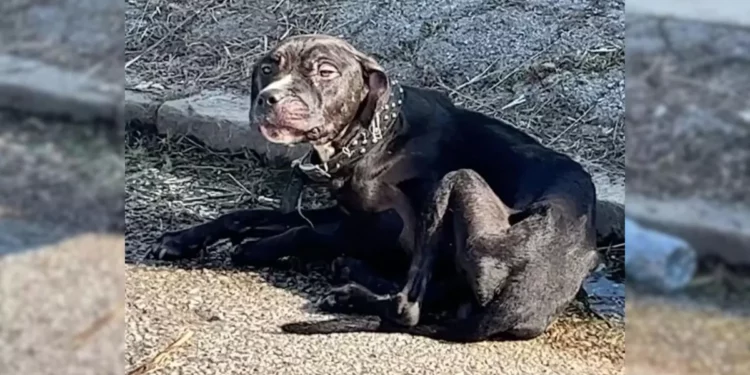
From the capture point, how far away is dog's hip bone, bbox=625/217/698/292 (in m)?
1.46

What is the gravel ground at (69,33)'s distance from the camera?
1.42 metres

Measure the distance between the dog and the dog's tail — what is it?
22 mm

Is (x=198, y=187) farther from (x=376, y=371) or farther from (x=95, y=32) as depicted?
(x=95, y=32)

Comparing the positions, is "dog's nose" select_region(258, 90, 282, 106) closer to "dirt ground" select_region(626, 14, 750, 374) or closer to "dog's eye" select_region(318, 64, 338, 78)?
"dog's eye" select_region(318, 64, 338, 78)

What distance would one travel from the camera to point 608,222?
2990mm

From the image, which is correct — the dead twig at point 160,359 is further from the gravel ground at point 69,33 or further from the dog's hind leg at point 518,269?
the gravel ground at point 69,33

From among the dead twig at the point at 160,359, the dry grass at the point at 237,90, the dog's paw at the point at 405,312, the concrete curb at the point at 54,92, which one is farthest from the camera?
the dry grass at the point at 237,90

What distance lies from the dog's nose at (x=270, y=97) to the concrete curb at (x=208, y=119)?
87 centimetres

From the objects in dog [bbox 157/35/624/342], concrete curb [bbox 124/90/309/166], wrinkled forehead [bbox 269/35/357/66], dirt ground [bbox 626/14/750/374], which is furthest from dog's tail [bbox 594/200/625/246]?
dirt ground [bbox 626/14/750/374]

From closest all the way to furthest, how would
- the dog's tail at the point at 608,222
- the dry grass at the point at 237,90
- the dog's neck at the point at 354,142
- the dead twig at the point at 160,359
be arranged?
1. the dead twig at the point at 160,359
2. the dog's neck at the point at 354,142
3. the dog's tail at the point at 608,222
4. the dry grass at the point at 237,90

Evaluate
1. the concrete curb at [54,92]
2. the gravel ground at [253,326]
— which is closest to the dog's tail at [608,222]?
the gravel ground at [253,326]

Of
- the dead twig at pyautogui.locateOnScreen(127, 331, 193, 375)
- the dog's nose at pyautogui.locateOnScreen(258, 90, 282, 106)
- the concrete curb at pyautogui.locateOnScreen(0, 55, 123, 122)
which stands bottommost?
the dead twig at pyautogui.locateOnScreen(127, 331, 193, 375)

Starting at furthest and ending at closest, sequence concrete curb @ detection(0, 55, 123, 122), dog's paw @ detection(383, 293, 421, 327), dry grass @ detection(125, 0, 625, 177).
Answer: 1. dry grass @ detection(125, 0, 625, 177)
2. dog's paw @ detection(383, 293, 421, 327)
3. concrete curb @ detection(0, 55, 123, 122)

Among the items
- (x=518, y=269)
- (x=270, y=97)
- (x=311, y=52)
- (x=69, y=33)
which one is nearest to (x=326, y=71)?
(x=311, y=52)
